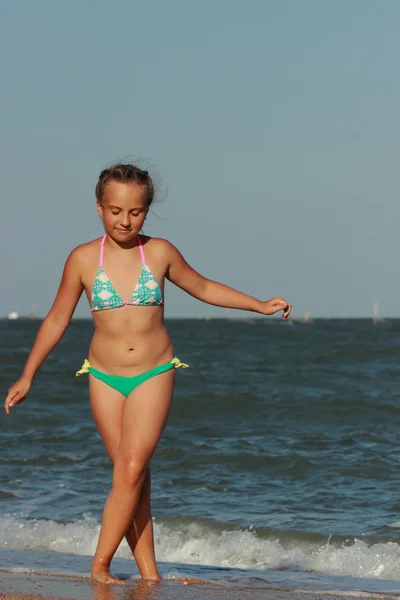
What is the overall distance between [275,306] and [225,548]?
11.3ft

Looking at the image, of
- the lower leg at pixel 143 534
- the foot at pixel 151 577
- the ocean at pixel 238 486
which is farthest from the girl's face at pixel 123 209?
the ocean at pixel 238 486

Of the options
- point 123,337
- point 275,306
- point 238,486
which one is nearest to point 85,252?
point 123,337

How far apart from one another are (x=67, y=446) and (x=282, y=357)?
14008 millimetres

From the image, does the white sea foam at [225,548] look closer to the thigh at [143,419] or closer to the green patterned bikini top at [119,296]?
the thigh at [143,419]

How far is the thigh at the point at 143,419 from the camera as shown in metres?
4.13

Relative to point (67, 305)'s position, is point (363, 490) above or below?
below

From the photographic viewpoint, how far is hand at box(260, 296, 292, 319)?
4.35 metres

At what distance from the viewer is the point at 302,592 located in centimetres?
449

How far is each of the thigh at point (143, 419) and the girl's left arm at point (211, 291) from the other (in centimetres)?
46

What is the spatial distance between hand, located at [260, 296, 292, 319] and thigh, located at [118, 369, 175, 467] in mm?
570

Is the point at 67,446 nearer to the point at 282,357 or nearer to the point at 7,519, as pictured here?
the point at 7,519

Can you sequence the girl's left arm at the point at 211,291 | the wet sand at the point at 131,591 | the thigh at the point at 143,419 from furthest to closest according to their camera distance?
the girl's left arm at the point at 211,291 → the thigh at the point at 143,419 → the wet sand at the point at 131,591

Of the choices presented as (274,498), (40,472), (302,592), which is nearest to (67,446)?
(40,472)

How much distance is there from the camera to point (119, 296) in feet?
13.8
